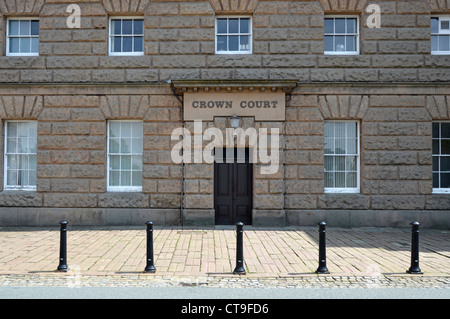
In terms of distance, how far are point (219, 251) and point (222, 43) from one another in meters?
7.16

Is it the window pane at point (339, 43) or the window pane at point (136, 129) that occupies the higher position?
the window pane at point (339, 43)

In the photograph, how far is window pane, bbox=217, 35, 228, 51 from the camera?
11.1 m

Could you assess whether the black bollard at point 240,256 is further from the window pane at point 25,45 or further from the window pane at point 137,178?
the window pane at point 25,45

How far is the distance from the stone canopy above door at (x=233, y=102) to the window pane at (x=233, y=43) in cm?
157

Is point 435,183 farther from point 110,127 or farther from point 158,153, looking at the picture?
point 110,127

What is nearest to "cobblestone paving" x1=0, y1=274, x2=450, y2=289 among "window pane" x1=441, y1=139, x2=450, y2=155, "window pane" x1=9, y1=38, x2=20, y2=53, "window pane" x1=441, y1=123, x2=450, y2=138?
"window pane" x1=441, y1=139, x2=450, y2=155

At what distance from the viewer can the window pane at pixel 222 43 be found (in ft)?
36.4

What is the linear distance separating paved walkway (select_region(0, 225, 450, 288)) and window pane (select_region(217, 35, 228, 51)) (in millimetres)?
A: 6223

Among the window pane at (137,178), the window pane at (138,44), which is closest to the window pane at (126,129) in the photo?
the window pane at (137,178)

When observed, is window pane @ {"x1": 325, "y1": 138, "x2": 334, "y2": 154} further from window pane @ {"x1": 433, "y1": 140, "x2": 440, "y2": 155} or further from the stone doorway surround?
window pane @ {"x1": 433, "y1": 140, "x2": 440, "y2": 155}

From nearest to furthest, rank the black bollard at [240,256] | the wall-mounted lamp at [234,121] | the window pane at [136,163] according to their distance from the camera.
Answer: the black bollard at [240,256]
the wall-mounted lamp at [234,121]
the window pane at [136,163]

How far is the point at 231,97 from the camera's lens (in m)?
10.8

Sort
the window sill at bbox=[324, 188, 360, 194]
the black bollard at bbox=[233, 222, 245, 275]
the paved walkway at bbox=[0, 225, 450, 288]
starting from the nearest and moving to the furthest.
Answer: the paved walkway at bbox=[0, 225, 450, 288]
the black bollard at bbox=[233, 222, 245, 275]
the window sill at bbox=[324, 188, 360, 194]

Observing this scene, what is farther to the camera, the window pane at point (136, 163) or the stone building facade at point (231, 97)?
the window pane at point (136, 163)
